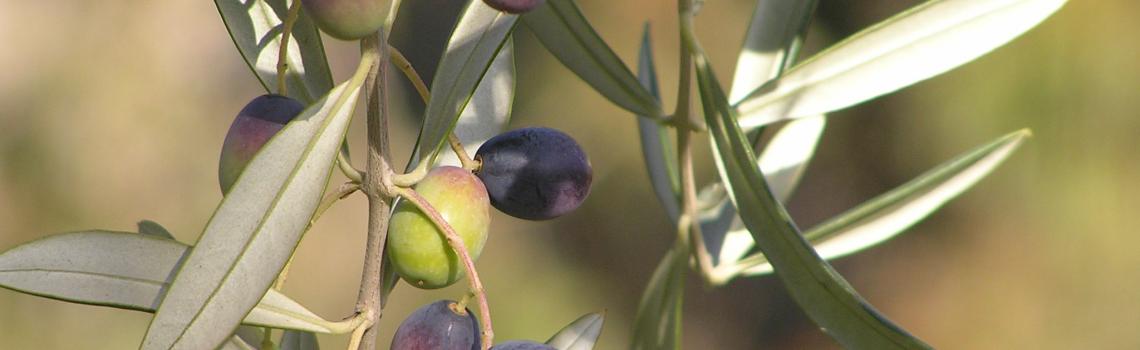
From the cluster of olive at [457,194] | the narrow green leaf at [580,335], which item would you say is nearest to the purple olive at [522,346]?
the cluster of olive at [457,194]

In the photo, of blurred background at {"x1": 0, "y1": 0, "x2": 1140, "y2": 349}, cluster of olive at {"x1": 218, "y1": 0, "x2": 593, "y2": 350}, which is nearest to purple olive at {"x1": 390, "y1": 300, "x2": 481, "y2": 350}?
cluster of olive at {"x1": 218, "y1": 0, "x2": 593, "y2": 350}

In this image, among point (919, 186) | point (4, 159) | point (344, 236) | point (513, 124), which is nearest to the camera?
point (919, 186)

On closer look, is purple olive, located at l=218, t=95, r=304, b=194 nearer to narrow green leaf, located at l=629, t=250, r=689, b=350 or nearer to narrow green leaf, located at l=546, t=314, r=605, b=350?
narrow green leaf, located at l=546, t=314, r=605, b=350

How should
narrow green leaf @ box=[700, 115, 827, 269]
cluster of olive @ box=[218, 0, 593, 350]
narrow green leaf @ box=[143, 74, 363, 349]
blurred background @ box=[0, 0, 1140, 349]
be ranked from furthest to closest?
blurred background @ box=[0, 0, 1140, 349] → narrow green leaf @ box=[700, 115, 827, 269] → cluster of olive @ box=[218, 0, 593, 350] → narrow green leaf @ box=[143, 74, 363, 349]

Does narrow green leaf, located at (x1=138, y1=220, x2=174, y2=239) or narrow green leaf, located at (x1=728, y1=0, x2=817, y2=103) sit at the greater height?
narrow green leaf, located at (x1=728, y1=0, x2=817, y2=103)

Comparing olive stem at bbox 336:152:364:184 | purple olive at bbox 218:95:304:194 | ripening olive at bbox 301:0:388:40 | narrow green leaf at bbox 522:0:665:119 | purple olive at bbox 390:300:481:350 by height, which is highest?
ripening olive at bbox 301:0:388:40

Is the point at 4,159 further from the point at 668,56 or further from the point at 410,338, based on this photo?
the point at 410,338

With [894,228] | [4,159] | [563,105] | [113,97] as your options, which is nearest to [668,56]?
[563,105]
